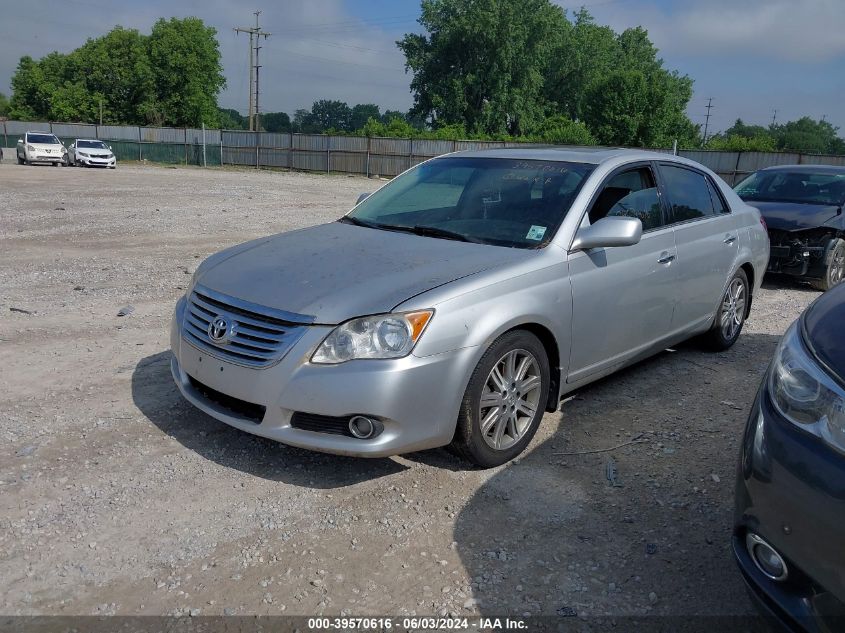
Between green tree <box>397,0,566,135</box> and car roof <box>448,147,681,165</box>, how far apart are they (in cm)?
5233

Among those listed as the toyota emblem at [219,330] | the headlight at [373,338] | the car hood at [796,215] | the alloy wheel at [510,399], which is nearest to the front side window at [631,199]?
the alloy wheel at [510,399]

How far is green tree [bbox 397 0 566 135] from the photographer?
180 feet

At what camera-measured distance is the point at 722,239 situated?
5492mm

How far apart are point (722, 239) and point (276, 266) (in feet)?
11.5

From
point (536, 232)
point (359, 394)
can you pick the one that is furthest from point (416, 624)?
point (536, 232)

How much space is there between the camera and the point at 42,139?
112 feet

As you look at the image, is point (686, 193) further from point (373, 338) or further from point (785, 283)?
point (785, 283)

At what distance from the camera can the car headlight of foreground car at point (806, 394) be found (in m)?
2.06

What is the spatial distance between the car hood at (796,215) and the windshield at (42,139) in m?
34.0

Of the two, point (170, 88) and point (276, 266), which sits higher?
point (170, 88)

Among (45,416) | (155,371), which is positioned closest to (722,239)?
(155,371)

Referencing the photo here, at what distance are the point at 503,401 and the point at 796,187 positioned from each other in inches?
307

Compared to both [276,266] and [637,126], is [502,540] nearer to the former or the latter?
[276,266]

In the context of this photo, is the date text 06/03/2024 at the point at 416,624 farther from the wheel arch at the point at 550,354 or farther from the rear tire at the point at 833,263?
the rear tire at the point at 833,263
